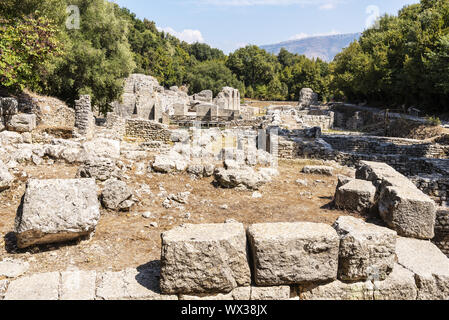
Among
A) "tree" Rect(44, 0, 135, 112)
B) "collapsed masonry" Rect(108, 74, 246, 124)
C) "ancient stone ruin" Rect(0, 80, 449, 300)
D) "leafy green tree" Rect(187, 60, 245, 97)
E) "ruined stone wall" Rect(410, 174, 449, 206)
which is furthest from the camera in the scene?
"leafy green tree" Rect(187, 60, 245, 97)

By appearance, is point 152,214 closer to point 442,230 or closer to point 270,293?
point 270,293

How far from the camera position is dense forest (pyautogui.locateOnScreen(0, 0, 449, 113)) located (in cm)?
1312

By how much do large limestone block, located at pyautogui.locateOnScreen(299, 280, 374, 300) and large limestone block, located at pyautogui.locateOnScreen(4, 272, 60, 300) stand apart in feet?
9.83

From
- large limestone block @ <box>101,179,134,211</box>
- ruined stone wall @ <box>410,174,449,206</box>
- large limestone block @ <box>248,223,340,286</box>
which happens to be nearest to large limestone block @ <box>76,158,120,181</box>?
large limestone block @ <box>101,179,134,211</box>

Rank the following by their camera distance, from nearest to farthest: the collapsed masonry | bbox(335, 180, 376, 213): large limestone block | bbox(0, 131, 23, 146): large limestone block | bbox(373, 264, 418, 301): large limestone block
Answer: bbox(373, 264, 418, 301): large limestone block < bbox(335, 180, 376, 213): large limestone block < bbox(0, 131, 23, 146): large limestone block < the collapsed masonry

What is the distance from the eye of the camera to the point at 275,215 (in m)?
6.85

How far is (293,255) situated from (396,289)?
158cm

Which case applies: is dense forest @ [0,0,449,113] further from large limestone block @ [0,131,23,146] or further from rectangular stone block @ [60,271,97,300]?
rectangular stone block @ [60,271,97,300]

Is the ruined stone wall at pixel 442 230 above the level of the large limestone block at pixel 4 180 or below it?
below

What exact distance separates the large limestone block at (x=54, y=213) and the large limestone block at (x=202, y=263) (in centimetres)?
167

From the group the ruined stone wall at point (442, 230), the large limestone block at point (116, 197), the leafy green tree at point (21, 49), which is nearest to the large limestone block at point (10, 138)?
the leafy green tree at point (21, 49)

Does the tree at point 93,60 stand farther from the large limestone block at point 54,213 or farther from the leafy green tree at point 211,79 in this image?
the leafy green tree at point 211,79

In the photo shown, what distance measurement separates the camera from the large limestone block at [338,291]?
13.8 ft

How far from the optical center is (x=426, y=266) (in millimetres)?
4660
